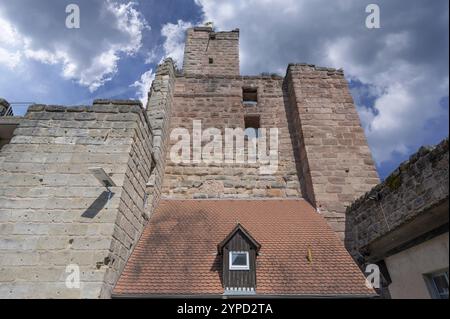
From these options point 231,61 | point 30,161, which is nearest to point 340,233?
point 30,161

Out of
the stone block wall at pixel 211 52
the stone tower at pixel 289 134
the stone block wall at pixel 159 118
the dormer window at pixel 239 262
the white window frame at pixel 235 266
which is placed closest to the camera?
the dormer window at pixel 239 262

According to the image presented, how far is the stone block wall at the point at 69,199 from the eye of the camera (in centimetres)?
395

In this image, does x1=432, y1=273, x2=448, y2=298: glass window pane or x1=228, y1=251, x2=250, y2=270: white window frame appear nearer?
x1=432, y1=273, x2=448, y2=298: glass window pane

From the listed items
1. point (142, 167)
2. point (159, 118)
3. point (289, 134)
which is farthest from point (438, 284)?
point (159, 118)

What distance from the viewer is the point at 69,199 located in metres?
4.57

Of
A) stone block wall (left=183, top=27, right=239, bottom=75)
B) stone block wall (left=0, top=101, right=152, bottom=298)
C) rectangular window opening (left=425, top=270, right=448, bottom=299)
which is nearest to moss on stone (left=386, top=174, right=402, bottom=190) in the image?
rectangular window opening (left=425, top=270, right=448, bottom=299)

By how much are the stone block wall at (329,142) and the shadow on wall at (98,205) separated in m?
5.20

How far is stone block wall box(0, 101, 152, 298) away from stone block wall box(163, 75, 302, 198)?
7.78ft

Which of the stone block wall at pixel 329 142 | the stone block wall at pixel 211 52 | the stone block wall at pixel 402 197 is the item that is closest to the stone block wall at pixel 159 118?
the stone block wall at pixel 211 52

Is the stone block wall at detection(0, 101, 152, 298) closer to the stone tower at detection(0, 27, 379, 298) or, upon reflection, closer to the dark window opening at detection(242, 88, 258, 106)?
the stone tower at detection(0, 27, 379, 298)

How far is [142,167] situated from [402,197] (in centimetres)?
522

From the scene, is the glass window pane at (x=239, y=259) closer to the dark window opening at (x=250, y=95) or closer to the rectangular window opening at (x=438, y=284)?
the rectangular window opening at (x=438, y=284)

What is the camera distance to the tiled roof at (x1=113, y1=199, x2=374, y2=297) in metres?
4.60
